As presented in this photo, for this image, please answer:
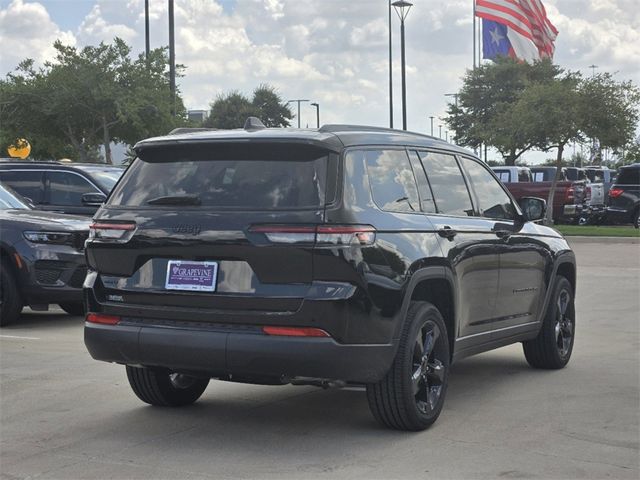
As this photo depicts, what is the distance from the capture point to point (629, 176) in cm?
3023

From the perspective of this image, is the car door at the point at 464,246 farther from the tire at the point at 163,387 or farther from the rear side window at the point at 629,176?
the rear side window at the point at 629,176

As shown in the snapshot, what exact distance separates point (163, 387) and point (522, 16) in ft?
151

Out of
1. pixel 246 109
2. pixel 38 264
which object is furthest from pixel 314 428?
pixel 246 109

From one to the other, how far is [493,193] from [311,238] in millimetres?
2637

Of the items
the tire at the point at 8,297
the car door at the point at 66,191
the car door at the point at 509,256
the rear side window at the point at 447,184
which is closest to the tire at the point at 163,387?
the rear side window at the point at 447,184

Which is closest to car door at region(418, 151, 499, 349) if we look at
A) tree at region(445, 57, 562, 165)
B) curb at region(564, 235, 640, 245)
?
curb at region(564, 235, 640, 245)

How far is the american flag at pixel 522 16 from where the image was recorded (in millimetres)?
49406

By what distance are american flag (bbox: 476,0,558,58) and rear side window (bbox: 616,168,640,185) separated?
20.5m


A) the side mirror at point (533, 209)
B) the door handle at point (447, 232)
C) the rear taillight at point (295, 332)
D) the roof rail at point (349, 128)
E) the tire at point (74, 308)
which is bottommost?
the tire at point (74, 308)

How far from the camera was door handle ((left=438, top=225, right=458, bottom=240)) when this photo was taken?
267 inches

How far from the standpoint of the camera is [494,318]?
7.64 metres

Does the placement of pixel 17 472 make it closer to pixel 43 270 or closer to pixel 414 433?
pixel 414 433

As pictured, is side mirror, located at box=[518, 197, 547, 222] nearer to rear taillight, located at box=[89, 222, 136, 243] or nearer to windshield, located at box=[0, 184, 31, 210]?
rear taillight, located at box=[89, 222, 136, 243]

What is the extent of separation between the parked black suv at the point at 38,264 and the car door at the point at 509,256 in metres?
5.28
